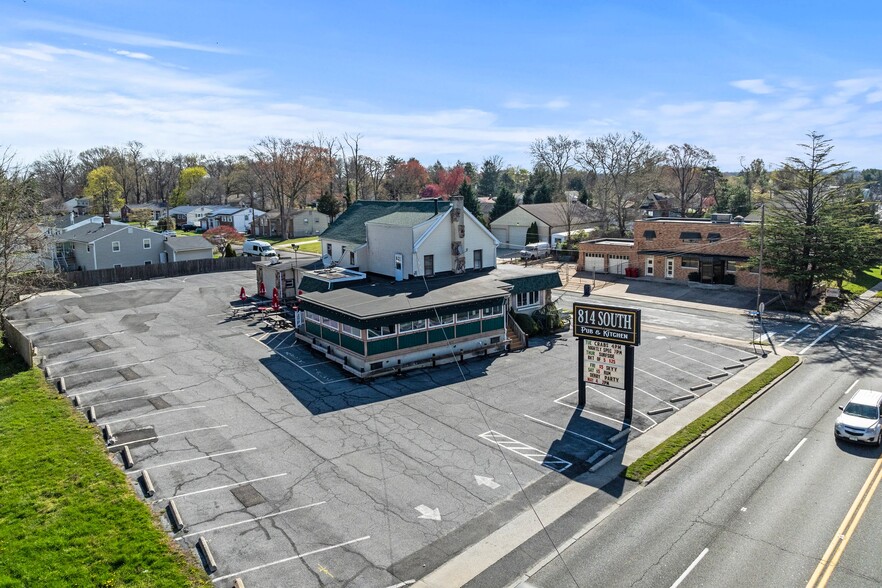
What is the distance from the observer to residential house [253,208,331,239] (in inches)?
3610

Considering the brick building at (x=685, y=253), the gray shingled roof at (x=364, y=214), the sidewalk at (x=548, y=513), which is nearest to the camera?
the sidewalk at (x=548, y=513)

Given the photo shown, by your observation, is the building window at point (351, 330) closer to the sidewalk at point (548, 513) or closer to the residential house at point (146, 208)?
the sidewalk at point (548, 513)

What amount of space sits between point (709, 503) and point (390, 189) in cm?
10490

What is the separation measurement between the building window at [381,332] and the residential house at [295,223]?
65543 millimetres

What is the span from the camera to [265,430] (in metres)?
23.0

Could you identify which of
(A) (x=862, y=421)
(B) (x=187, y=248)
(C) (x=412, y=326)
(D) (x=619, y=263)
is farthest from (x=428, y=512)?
(B) (x=187, y=248)

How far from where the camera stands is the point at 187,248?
64.7 metres

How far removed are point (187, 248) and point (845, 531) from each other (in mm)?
64004

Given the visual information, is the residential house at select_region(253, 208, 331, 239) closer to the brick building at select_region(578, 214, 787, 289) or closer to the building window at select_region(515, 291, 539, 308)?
the brick building at select_region(578, 214, 787, 289)

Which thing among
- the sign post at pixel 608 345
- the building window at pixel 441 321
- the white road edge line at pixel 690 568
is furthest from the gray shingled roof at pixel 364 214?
the white road edge line at pixel 690 568

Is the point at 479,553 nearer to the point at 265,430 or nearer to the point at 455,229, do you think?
the point at 265,430

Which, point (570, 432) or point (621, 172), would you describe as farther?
point (621, 172)

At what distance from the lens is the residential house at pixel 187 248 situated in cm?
6444

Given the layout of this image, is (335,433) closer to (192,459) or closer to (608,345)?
(192,459)
